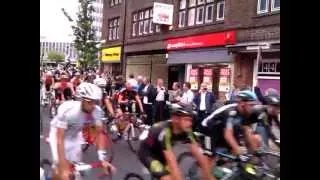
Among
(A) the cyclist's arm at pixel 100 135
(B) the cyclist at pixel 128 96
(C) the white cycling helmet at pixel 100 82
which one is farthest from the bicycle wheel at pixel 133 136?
(C) the white cycling helmet at pixel 100 82

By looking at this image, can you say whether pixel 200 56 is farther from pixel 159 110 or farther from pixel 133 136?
pixel 133 136

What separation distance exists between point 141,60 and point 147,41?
150 millimetres

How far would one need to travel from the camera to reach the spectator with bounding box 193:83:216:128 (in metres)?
3.81

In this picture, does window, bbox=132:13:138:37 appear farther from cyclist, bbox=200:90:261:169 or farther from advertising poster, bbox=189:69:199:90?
cyclist, bbox=200:90:261:169

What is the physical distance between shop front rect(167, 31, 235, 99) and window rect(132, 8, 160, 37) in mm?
175

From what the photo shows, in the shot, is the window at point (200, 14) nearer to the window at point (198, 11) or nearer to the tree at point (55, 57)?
the window at point (198, 11)

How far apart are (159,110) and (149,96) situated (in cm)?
20

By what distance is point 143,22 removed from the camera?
13.3ft

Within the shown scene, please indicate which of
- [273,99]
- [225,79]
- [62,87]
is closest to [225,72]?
[225,79]

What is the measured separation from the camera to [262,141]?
3926mm
